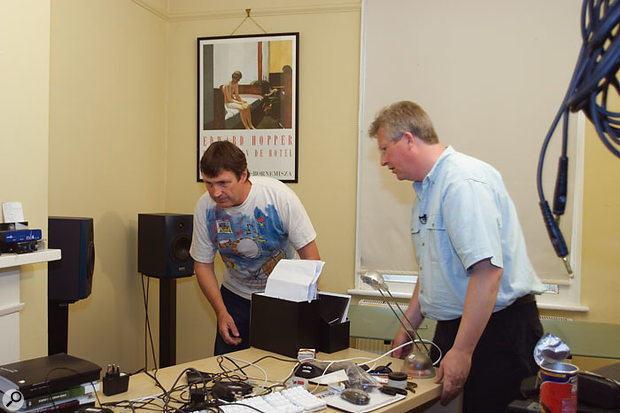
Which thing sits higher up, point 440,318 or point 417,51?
point 417,51

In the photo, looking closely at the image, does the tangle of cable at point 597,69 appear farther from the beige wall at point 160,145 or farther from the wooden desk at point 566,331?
the beige wall at point 160,145

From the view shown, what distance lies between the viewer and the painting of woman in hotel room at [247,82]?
3.72m

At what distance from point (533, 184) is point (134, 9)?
2756mm

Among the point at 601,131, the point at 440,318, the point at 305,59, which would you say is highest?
the point at 305,59

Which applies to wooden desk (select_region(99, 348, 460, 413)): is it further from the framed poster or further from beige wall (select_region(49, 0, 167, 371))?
the framed poster

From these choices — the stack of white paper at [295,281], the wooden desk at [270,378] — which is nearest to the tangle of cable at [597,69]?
the wooden desk at [270,378]

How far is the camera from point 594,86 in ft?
2.54

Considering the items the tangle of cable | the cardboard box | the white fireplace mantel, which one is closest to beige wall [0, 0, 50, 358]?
the white fireplace mantel

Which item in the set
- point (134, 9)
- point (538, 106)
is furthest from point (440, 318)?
point (134, 9)

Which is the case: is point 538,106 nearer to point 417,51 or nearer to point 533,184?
point 533,184

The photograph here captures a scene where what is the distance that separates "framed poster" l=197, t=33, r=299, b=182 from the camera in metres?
3.72

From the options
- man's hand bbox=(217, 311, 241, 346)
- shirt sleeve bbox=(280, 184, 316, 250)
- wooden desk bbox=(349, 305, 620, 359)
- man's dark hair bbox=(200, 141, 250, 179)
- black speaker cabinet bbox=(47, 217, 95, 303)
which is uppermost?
man's dark hair bbox=(200, 141, 250, 179)

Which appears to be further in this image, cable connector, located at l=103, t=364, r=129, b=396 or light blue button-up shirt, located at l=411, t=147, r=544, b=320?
light blue button-up shirt, located at l=411, t=147, r=544, b=320

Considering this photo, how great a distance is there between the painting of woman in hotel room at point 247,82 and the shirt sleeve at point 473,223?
212cm
